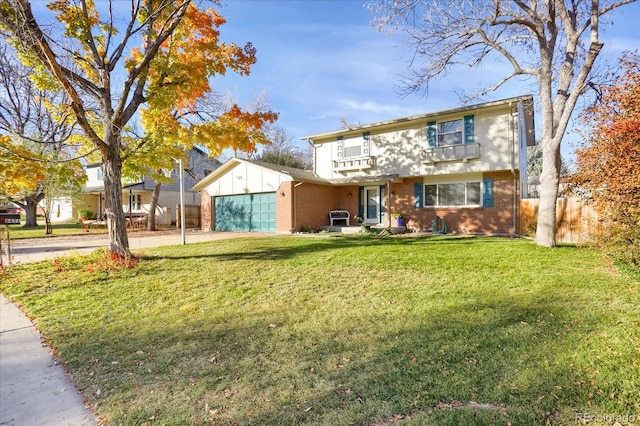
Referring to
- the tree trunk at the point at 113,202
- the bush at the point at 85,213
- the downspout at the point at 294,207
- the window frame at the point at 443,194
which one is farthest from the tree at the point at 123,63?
the bush at the point at 85,213

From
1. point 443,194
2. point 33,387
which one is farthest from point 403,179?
point 33,387

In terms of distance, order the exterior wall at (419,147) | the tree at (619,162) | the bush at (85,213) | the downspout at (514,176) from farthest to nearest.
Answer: the bush at (85,213) → the exterior wall at (419,147) → the downspout at (514,176) → the tree at (619,162)

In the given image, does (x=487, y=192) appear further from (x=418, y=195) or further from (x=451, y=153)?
(x=418, y=195)

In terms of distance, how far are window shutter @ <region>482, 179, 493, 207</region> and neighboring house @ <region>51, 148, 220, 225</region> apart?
66.8 feet

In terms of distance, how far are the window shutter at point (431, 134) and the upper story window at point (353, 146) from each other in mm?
3182

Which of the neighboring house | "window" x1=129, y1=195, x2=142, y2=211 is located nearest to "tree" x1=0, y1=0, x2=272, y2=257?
the neighboring house

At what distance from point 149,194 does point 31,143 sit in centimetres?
888

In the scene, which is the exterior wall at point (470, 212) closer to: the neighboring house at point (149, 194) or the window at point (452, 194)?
the window at point (452, 194)

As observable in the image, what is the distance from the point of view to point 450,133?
15.3m

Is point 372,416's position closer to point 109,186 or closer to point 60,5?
point 109,186

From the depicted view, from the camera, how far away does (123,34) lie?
9336 millimetres

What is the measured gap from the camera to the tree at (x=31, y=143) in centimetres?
871

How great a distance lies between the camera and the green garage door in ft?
59.3

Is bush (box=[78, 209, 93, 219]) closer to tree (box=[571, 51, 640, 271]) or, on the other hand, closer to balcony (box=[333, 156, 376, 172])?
balcony (box=[333, 156, 376, 172])
